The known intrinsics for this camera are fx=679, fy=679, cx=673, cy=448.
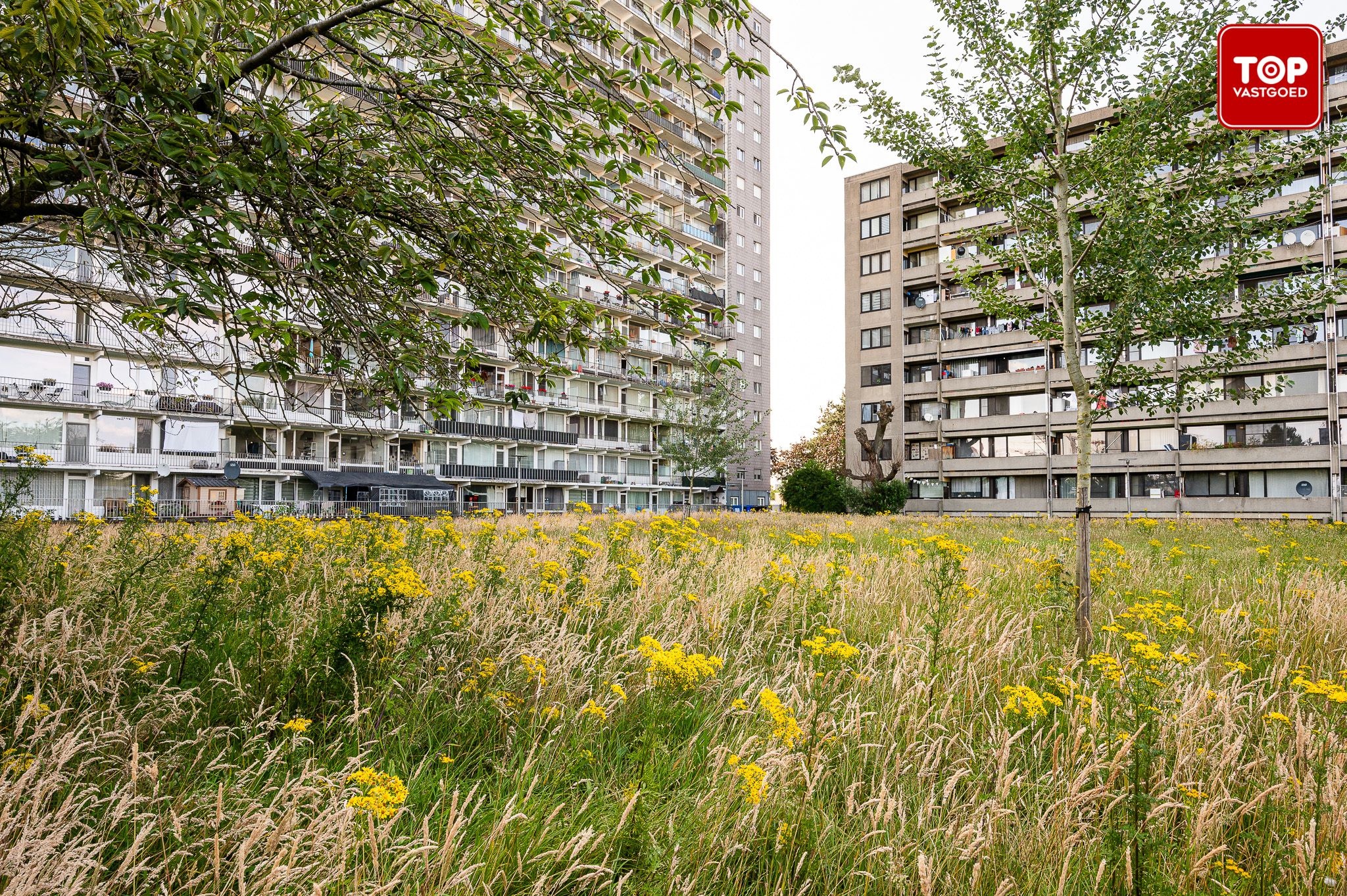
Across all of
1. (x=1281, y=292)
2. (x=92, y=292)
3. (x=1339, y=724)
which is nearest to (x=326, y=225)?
(x=92, y=292)

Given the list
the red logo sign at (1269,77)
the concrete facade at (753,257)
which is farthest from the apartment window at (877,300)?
the red logo sign at (1269,77)

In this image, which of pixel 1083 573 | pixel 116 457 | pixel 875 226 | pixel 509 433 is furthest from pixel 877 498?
pixel 116 457

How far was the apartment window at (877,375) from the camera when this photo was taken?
49281 millimetres

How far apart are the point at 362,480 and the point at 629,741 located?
39783 mm

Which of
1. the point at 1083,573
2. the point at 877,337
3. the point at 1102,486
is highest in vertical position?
the point at 877,337

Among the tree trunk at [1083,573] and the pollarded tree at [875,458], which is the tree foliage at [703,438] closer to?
the pollarded tree at [875,458]

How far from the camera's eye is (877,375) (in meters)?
49.9

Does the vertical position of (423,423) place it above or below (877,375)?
below

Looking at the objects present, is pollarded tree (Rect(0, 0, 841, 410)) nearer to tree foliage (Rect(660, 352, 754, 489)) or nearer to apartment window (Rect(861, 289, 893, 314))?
tree foliage (Rect(660, 352, 754, 489))

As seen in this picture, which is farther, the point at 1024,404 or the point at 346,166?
the point at 1024,404

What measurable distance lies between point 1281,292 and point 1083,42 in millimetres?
3576

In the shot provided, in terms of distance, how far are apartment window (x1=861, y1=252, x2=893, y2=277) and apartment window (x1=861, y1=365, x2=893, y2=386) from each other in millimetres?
7157

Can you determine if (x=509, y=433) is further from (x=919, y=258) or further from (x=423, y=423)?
(x=423, y=423)

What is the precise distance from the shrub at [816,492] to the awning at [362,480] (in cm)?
2183
